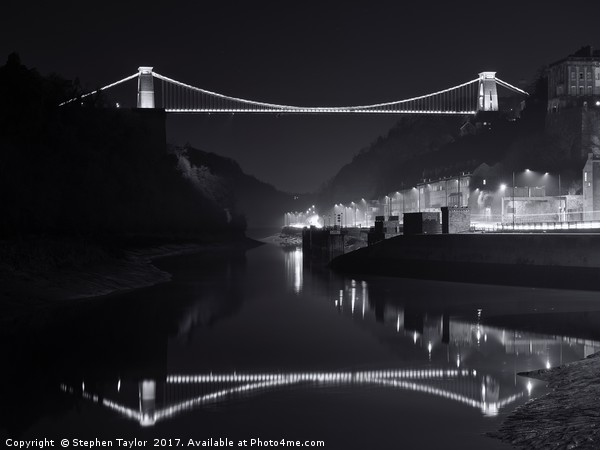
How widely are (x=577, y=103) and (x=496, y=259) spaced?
147ft

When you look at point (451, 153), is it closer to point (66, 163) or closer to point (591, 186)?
point (591, 186)

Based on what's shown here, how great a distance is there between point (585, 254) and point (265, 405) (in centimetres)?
1517

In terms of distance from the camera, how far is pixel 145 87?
74000mm

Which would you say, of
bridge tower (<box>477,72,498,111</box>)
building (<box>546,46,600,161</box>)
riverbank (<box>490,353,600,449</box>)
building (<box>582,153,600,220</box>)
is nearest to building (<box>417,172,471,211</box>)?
building (<box>546,46,600,161</box>)

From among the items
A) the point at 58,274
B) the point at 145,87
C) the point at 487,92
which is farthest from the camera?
the point at 487,92

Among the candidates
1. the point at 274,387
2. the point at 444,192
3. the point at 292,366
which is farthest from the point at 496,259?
the point at 444,192

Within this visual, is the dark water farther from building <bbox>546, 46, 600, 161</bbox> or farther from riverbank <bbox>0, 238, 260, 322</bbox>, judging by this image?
building <bbox>546, 46, 600, 161</bbox>

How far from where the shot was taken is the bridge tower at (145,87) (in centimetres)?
7325

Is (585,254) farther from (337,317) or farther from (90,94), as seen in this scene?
(90,94)

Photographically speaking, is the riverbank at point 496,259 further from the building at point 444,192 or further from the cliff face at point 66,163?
the building at point 444,192

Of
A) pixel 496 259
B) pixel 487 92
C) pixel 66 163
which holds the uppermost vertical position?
pixel 487 92

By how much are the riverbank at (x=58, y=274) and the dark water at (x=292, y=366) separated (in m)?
0.73

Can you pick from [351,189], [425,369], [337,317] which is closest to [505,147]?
[351,189]

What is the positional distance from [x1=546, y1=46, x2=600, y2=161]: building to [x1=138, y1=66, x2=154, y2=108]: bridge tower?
125 ft
